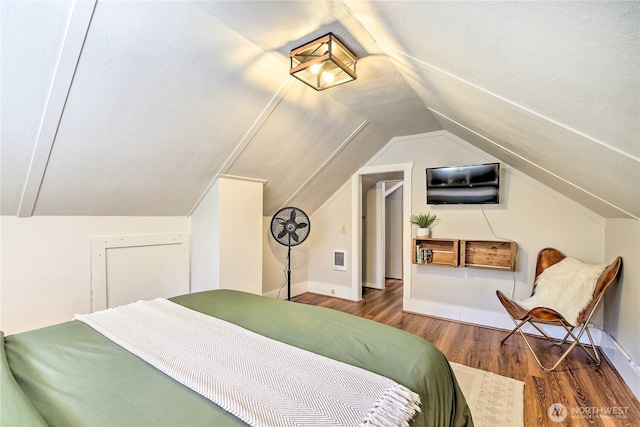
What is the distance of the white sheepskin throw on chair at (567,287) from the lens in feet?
7.93

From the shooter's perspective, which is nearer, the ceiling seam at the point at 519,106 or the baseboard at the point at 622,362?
the ceiling seam at the point at 519,106

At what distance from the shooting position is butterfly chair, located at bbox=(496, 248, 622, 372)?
7.43 ft

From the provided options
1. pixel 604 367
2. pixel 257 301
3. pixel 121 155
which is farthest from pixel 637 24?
pixel 604 367

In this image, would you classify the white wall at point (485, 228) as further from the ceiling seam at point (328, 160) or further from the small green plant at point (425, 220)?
the ceiling seam at point (328, 160)

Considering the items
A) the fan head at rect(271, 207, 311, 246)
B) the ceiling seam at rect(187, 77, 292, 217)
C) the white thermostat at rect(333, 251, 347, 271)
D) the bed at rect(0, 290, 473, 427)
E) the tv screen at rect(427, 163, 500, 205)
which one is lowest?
the white thermostat at rect(333, 251, 347, 271)

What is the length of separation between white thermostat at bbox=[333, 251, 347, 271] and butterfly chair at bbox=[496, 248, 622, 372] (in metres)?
2.08

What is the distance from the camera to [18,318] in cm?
213

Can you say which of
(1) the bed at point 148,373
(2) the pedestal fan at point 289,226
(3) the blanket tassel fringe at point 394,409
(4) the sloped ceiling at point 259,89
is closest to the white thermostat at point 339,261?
(2) the pedestal fan at point 289,226

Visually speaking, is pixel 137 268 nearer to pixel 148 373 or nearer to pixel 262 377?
pixel 148 373

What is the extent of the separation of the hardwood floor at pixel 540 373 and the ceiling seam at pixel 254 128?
8.10 feet

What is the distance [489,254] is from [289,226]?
235 centimetres

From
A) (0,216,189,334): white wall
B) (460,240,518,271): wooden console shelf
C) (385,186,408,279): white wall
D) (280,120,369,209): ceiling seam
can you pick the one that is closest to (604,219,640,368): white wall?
(460,240,518,271): wooden console shelf

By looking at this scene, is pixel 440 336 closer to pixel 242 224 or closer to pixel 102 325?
pixel 242 224

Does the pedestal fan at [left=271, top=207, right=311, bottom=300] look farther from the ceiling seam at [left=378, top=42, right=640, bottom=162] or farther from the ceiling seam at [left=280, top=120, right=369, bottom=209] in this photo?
the ceiling seam at [left=378, top=42, right=640, bottom=162]
